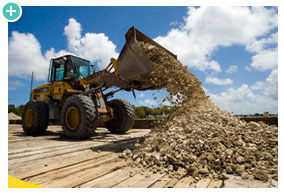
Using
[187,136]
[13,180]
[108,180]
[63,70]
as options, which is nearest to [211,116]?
[187,136]

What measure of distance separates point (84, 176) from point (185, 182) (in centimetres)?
95

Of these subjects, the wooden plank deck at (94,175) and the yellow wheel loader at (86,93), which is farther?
the yellow wheel loader at (86,93)

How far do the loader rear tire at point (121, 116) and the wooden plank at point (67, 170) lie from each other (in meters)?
3.08

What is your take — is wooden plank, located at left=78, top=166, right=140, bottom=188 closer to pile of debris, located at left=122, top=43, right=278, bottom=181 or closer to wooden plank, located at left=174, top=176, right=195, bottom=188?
pile of debris, located at left=122, top=43, right=278, bottom=181

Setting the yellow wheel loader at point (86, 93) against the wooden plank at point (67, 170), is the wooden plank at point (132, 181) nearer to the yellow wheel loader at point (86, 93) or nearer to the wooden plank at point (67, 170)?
the wooden plank at point (67, 170)

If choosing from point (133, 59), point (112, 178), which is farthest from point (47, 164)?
point (133, 59)

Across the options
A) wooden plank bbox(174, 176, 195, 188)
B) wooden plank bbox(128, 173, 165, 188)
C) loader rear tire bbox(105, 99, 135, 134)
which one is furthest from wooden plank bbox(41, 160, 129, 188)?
loader rear tire bbox(105, 99, 135, 134)

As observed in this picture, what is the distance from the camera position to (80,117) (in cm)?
426

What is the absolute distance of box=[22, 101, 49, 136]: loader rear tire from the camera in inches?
212

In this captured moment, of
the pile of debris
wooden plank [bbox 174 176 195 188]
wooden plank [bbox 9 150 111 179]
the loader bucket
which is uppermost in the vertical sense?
the loader bucket

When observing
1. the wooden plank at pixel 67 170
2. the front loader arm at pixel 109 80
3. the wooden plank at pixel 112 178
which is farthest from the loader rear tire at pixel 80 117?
the wooden plank at pixel 112 178

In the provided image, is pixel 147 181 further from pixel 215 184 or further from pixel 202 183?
pixel 215 184

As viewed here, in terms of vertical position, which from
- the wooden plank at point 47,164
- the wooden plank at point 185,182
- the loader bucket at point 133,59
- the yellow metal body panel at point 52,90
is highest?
the loader bucket at point 133,59

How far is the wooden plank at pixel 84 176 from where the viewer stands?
1.62 meters
